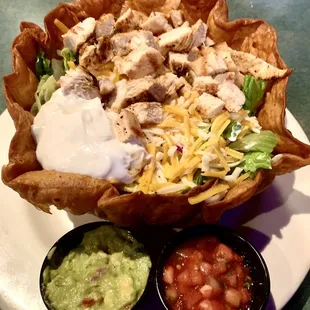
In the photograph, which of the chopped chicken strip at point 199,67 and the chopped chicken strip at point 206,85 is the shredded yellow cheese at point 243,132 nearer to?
the chopped chicken strip at point 206,85

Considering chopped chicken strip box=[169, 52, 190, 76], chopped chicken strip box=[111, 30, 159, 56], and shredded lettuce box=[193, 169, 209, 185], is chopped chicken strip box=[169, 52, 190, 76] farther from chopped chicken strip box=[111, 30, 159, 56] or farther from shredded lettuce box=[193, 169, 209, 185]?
shredded lettuce box=[193, 169, 209, 185]

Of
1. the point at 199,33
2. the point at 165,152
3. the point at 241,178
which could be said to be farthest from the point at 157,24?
the point at 241,178

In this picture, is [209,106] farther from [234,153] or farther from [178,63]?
[178,63]

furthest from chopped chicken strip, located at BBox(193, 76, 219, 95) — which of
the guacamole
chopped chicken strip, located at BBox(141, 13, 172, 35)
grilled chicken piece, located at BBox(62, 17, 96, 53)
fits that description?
the guacamole

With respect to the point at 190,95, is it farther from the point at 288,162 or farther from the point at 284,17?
the point at 284,17

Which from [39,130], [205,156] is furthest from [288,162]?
[39,130]

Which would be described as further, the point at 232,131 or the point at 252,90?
the point at 252,90
